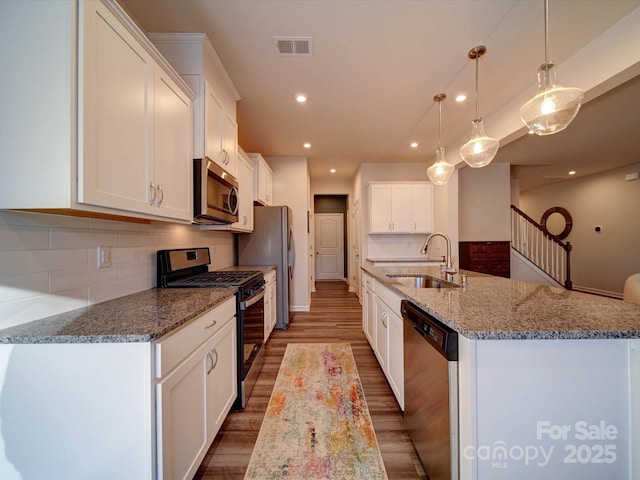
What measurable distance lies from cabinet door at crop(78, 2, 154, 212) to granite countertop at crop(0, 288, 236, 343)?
47 cm

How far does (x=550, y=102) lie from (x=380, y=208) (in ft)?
10.3

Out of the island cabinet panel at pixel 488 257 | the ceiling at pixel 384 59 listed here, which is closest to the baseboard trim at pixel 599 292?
the island cabinet panel at pixel 488 257

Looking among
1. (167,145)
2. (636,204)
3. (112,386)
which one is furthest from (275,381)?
(636,204)

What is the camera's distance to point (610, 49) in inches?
70.0

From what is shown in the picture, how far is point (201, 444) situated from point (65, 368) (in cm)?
73

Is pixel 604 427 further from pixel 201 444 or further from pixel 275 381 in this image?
pixel 275 381

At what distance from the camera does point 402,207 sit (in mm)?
4598

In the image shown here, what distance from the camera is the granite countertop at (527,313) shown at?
89cm

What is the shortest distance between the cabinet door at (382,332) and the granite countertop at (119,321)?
127cm

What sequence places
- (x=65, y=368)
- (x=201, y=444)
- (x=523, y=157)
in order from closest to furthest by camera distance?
(x=65, y=368), (x=201, y=444), (x=523, y=157)

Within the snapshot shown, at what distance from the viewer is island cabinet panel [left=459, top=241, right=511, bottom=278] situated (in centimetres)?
486

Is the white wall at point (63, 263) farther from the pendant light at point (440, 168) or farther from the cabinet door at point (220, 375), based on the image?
the pendant light at point (440, 168)

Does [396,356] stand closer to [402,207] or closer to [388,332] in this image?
[388,332]

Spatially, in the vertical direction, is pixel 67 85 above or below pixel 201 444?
above
